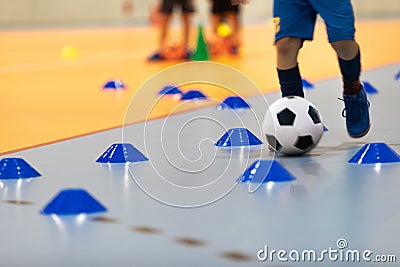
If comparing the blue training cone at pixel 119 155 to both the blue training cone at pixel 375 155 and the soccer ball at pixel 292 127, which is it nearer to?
the soccer ball at pixel 292 127

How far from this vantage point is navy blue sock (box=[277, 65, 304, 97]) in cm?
382

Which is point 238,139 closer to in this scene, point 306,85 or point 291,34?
point 291,34

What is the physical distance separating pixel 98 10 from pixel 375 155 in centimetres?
1767

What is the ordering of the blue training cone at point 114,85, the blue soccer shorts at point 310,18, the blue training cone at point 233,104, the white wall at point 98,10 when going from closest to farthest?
the blue soccer shorts at point 310,18 → the blue training cone at point 233,104 → the blue training cone at point 114,85 → the white wall at point 98,10

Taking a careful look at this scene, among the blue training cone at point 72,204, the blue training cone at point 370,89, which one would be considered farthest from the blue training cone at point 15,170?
the blue training cone at point 370,89

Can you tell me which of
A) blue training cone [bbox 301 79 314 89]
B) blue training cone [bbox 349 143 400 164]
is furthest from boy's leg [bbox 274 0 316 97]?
blue training cone [bbox 301 79 314 89]

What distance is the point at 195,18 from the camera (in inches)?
764

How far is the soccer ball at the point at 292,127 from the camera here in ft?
11.3

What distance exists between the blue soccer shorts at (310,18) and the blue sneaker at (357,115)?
1.00 ft

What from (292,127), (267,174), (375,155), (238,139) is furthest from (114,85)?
(267,174)

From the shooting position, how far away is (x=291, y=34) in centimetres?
376

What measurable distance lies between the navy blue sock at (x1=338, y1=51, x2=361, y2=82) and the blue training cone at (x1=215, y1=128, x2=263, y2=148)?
0.49 m

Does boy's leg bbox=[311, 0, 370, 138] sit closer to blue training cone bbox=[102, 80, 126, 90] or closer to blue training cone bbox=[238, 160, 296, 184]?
blue training cone bbox=[238, 160, 296, 184]

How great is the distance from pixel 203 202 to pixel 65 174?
0.73 m
